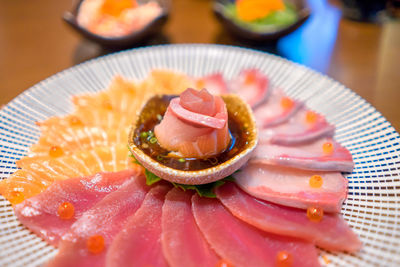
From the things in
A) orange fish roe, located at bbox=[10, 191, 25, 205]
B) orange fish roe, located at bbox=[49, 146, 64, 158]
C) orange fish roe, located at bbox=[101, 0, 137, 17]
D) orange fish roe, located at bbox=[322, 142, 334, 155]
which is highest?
orange fish roe, located at bbox=[101, 0, 137, 17]

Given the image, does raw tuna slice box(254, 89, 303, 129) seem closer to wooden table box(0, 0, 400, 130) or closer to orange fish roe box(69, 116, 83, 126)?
wooden table box(0, 0, 400, 130)

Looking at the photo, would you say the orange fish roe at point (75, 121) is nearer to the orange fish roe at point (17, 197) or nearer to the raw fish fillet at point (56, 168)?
the raw fish fillet at point (56, 168)

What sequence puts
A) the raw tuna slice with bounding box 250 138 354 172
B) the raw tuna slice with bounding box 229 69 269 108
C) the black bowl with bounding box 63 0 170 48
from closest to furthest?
the raw tuna slice with bounding box 250 138 354 172 < the raw tuna slice with bounding box 229 69 269 108 < the black bowl with bounding box 63 0 170 48

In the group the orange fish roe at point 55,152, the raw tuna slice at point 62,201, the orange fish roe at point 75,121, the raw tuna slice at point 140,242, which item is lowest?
the raw tuna slice at point 140,242

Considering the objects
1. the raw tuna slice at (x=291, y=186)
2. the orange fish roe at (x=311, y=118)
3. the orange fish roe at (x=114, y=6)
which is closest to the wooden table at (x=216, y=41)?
the orange fish roe at (x=114, y=6)

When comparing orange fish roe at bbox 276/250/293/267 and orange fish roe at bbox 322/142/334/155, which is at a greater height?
orange fish roe at bbox 322/142/334/155

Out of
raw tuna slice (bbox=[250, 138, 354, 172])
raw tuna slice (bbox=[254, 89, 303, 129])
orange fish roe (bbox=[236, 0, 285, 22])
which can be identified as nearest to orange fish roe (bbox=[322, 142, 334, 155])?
raw tuna slice (bbox=[250, 138, 354, 172])

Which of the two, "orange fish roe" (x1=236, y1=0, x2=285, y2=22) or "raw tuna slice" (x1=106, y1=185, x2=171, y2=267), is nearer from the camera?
"raw tuna slice" (x1=106, y1=185, x2=171, y2=267)

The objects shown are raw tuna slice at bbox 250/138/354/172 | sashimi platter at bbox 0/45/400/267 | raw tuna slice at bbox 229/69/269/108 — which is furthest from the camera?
raw tuna slice at bbox 229/69/269/108
